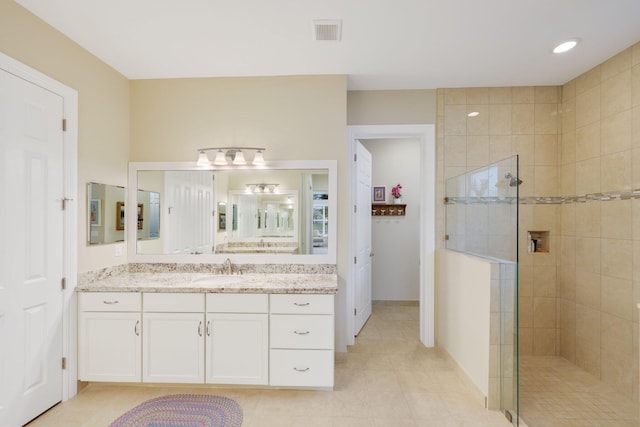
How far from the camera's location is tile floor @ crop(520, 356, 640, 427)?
2160mm

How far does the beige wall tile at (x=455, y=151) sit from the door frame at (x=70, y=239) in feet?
10.4

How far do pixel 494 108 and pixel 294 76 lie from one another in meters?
1.97

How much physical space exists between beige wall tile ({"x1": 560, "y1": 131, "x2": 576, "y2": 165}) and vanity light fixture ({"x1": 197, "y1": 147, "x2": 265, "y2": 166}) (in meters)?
2.87

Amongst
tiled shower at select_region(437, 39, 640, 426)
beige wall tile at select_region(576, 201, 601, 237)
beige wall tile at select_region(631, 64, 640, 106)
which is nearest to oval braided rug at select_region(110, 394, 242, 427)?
tiled shower at select_region(437, 39, 640, 426)

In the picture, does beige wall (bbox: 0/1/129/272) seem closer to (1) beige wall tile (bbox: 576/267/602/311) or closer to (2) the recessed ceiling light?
(2) the recessed ceiling light

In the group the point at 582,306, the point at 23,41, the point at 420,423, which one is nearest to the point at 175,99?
the point at 23,41

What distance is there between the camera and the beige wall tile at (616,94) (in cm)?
244

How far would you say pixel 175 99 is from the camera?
2963 mm

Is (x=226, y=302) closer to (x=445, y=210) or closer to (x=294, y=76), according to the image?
(x=294, y=76)

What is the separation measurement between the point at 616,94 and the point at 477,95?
1035mm

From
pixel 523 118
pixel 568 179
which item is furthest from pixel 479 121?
pixel 568 179

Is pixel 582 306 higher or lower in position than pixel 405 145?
lower

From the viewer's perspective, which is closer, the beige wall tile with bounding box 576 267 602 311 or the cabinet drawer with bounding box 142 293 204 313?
the cabinet drawer with bounding box 142 293 204 313

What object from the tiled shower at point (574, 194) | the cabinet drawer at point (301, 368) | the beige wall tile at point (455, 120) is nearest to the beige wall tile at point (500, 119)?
the tiled shower at point (574, 194)
